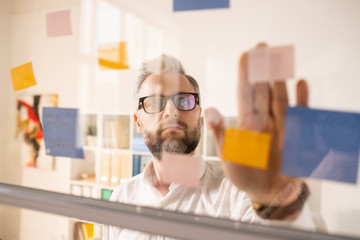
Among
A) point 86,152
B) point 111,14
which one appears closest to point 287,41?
point 111,14

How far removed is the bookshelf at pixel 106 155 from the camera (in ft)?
2.70

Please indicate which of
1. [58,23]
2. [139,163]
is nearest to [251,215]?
[139,163]

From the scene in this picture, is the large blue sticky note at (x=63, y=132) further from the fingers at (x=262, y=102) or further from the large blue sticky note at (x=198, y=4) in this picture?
the fingers at (x=262, y=102)

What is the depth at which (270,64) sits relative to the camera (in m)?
0.60

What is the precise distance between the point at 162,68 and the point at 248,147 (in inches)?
12.8

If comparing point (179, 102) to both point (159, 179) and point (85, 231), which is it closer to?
point (159, 179)

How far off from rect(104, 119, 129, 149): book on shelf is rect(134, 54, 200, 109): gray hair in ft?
0.37

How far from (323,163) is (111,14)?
729mm

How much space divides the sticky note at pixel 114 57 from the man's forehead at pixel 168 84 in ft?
0.39

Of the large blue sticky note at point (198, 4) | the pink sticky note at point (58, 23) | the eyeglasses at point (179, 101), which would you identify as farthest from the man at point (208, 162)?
the pink sticky note at point (58, 23)

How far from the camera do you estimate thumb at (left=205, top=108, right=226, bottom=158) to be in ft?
2.10

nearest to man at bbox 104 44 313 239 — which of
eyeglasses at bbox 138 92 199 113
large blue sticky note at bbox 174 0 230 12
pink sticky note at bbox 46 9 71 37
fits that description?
eyeglasses at bbox 138 92 199 113

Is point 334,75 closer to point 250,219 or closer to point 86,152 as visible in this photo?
point 250,219

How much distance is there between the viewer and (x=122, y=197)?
772 millimetres
